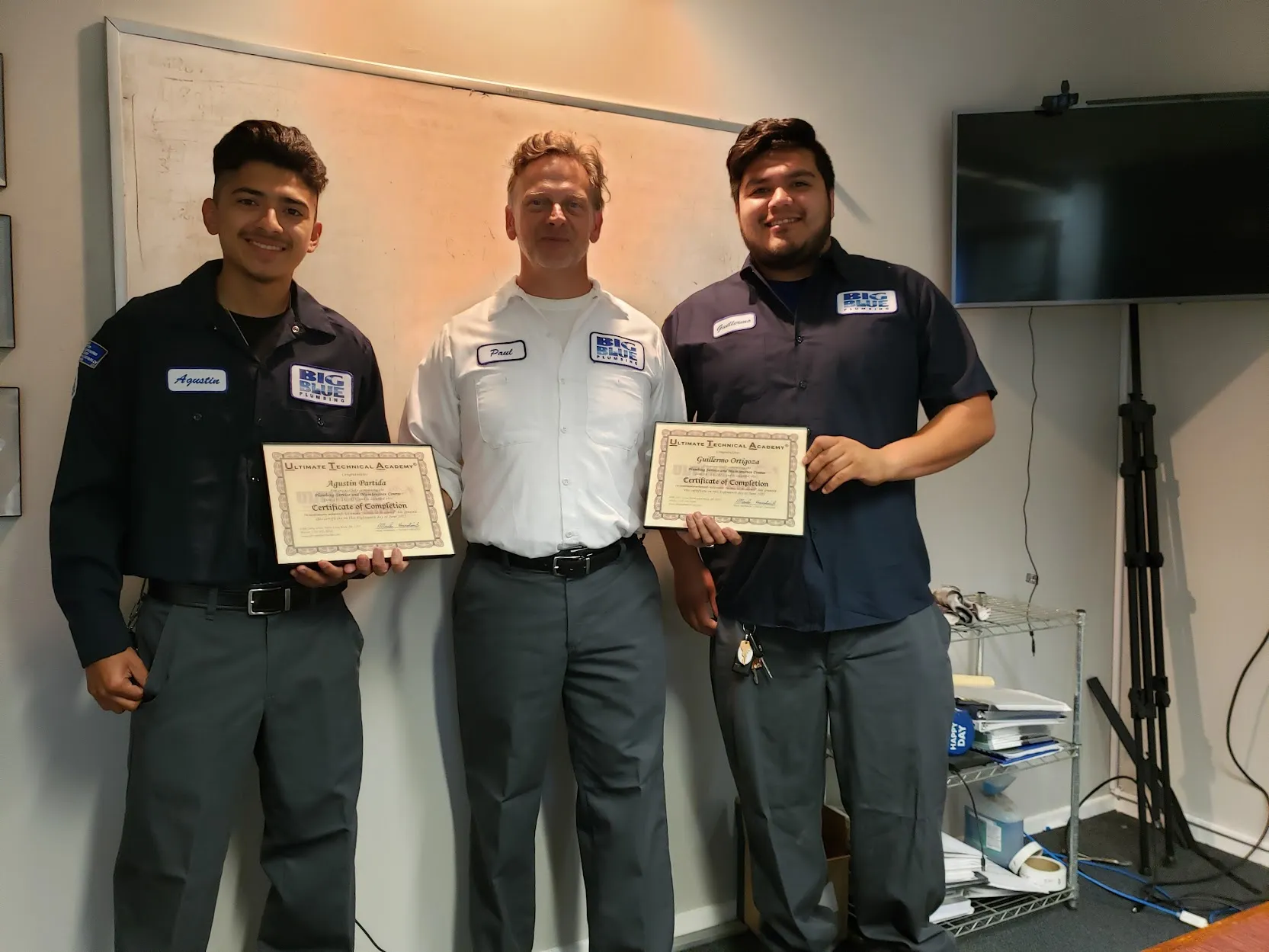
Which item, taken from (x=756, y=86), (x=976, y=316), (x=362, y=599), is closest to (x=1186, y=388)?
(x=976, y=316)

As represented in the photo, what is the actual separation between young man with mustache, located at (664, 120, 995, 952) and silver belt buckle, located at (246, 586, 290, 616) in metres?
0.78


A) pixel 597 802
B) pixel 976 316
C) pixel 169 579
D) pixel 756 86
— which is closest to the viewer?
pixel 169 579

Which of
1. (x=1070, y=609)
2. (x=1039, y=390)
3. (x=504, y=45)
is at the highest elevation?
(x=504, y=45)

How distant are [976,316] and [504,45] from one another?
164cm

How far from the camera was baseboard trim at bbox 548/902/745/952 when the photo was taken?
2186 millimetres

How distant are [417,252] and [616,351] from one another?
0.53 meters

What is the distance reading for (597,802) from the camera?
5.64ft

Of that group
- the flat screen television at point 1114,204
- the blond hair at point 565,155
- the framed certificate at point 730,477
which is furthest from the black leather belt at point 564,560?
the flat screen television at point 1114,204

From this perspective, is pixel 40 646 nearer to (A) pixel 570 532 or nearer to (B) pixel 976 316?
(A) pixel 570 532

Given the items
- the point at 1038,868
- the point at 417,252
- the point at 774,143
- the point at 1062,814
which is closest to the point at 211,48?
the point at 417,252

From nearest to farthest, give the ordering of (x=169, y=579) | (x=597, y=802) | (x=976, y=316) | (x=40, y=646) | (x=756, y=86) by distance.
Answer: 1. (x=169, y=579)
2. (x=40, y=646)
3. (x=597, y=802)
4. (x=756, y=86)
5. (x=976, y=316)

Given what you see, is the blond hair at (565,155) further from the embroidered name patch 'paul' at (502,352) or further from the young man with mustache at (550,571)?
the embroidered name patch 'paul' at (502,352)

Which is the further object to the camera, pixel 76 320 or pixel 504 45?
pixel 504 45

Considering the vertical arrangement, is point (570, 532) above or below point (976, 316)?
below
